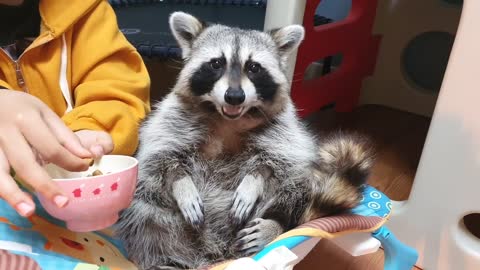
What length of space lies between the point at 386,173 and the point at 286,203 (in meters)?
0.86

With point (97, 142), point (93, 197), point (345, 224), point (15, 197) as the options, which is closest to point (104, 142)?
point (97, 142)

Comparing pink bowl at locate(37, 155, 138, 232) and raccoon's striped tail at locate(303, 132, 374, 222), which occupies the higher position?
pink bowl at locate(37, 155, 138, 232)

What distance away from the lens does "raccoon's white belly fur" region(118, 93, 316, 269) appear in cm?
87

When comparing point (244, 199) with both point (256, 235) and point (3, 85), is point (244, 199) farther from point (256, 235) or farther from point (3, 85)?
point (3, 85)

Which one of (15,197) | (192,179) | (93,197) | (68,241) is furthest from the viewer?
(192,179)

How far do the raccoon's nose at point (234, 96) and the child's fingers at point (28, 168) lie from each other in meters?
0.35

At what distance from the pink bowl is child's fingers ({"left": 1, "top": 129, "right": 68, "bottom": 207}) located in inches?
2.0

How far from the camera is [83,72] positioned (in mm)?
1013

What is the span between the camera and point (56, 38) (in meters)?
0.96

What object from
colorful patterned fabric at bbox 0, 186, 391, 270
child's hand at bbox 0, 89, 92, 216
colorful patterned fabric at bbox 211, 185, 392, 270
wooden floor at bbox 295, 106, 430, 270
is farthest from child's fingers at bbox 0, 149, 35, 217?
wooden floor at bbox 295, 106, 430, 270

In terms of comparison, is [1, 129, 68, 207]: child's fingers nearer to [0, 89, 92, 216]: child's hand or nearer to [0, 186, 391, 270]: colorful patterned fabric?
[0, 89, 92, 216]: child's hand

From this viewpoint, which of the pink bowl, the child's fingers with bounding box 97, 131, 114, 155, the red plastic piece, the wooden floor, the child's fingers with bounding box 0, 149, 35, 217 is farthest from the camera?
the red plastic piece

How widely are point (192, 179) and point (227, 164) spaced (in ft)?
0.23

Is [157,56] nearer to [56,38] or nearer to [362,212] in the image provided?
[56,38]
